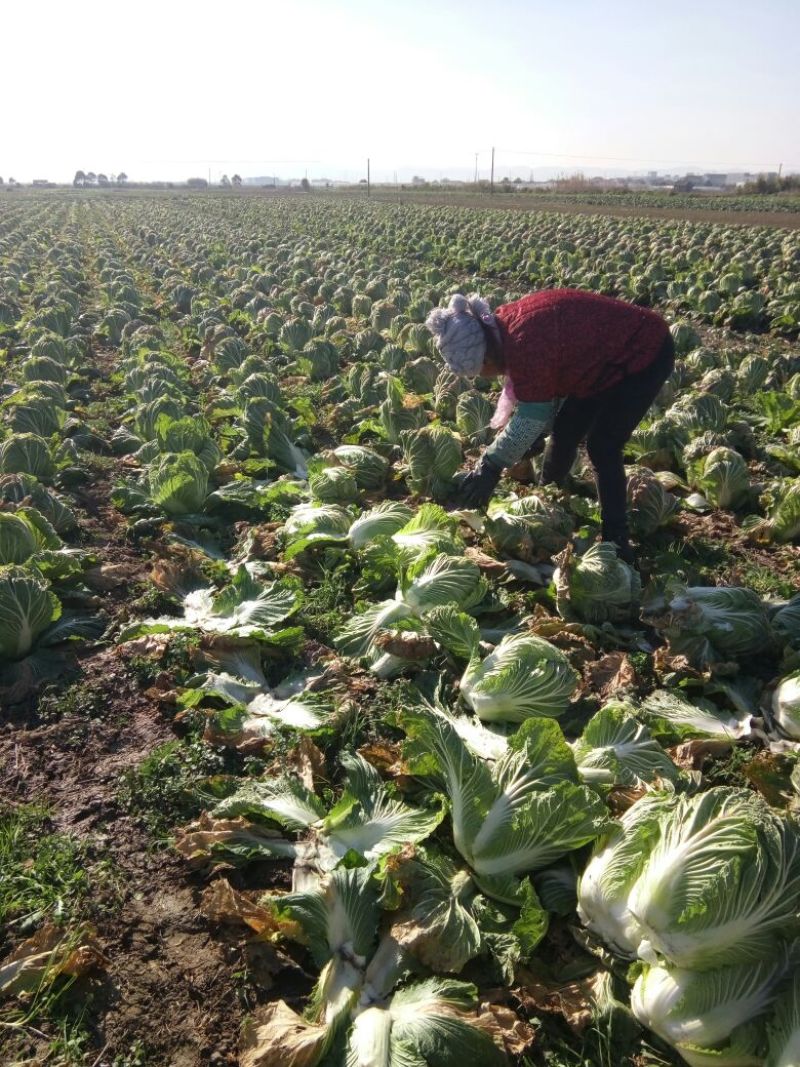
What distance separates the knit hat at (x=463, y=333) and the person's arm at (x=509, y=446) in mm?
562

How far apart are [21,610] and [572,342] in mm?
4685

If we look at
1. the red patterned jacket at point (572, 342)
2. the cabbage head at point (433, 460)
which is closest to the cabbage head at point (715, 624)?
the red patterned jacket at point (572, 342)

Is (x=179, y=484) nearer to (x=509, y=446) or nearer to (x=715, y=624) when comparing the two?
(x=509, y=446)

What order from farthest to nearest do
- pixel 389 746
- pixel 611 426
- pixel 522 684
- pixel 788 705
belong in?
pixel 611 426
pixel 788 705
pixel 389 746
pixel 522 684

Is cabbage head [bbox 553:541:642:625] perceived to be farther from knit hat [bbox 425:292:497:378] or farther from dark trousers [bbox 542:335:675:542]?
knit hat [bbox 425:292:497:378]

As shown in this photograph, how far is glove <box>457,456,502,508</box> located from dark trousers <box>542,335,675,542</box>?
3.25ft

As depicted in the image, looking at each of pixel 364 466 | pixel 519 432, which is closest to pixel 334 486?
pixel 364 466

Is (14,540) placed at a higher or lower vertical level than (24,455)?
lower

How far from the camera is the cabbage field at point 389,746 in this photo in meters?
2.88

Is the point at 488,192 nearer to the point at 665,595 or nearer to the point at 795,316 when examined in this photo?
the point at 795,316

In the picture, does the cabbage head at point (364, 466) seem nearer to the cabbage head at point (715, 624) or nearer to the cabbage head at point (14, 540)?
the cabbage head at point (14, 540)

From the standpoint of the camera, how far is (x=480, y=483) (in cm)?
617

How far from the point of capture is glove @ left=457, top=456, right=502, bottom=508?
6.13 metres

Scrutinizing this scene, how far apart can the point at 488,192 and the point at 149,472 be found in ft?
232
